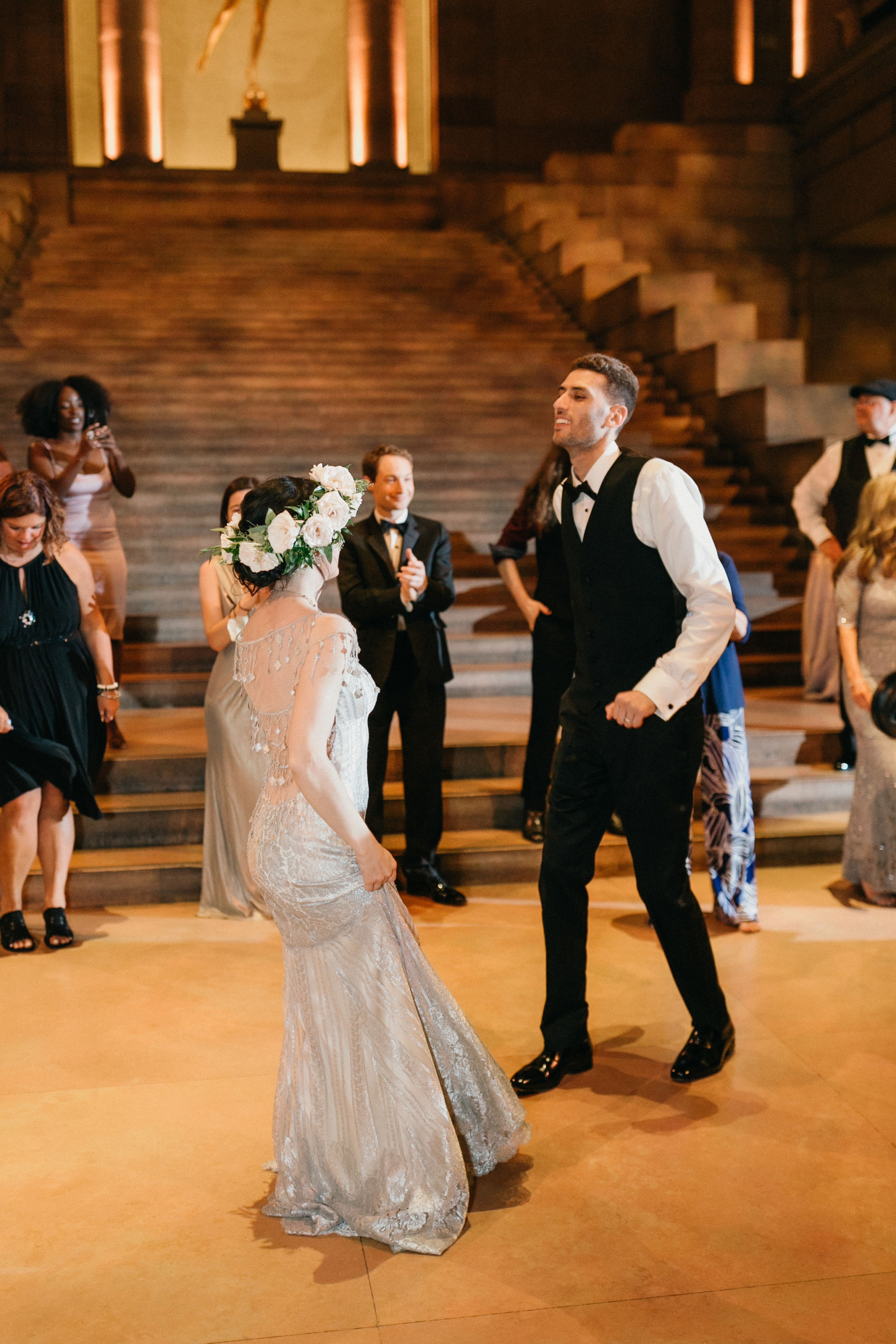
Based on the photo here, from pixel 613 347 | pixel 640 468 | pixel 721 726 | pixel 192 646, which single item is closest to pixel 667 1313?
pixel 640 468

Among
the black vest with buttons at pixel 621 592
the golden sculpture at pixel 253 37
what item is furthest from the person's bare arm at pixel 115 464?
the golden sculpture at pixel 253 37

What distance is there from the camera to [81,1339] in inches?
91.4

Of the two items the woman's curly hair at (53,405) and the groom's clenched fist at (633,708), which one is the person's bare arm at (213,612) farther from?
the groom's clenched fist at (633,708)

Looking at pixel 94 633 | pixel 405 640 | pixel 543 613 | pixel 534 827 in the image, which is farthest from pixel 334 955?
pixel 534 827

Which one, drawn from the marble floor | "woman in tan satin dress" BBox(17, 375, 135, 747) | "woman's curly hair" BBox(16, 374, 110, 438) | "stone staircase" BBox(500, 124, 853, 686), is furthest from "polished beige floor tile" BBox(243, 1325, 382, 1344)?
"stone staircase" BBox(500, 124, 853, 686)

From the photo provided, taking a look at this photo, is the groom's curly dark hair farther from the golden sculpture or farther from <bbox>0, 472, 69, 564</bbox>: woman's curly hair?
the golden sculpture

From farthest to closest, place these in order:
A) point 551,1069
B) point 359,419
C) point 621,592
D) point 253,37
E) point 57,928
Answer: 1. point 253,37
2. point 359,419
3. point 57,928
4. point 551,1069
5. point 621,592

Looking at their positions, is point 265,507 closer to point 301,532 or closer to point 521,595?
point 301,532

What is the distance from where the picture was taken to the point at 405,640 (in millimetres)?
4938

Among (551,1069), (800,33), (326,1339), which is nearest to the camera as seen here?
(326,1339)

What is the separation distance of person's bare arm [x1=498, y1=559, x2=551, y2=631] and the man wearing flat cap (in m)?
1.56

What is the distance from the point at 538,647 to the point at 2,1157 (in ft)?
9.73

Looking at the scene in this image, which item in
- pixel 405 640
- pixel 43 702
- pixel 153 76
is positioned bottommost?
pixel 43 702

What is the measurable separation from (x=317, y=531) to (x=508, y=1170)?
5.11 feet
